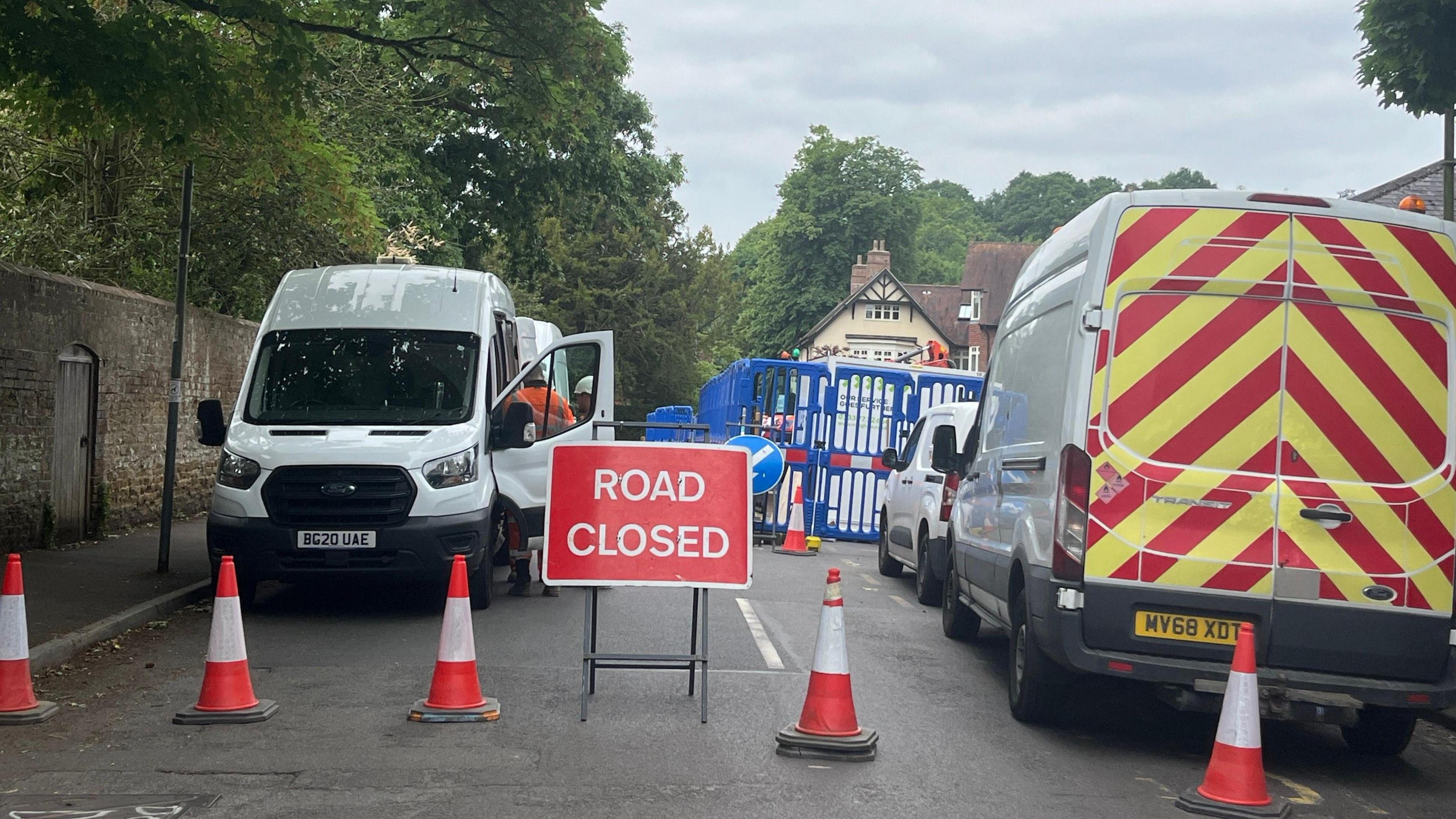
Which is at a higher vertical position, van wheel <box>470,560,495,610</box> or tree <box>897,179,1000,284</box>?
tree <box>897,179,1000,284</box>

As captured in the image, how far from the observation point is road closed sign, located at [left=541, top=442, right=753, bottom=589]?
7496 mm

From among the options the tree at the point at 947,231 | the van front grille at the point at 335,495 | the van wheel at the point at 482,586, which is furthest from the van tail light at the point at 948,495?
the tree at the point at 947,231

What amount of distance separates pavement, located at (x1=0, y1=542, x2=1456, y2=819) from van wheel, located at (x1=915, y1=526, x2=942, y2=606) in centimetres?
256

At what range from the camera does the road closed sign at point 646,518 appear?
7496 millimetres

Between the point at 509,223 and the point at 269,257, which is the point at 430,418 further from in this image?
the point at 509,223

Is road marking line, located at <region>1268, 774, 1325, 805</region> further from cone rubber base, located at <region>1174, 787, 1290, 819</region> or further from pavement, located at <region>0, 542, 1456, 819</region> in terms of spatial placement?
cone rubber base, located at <region>1174, 787, 1290, 819</region>

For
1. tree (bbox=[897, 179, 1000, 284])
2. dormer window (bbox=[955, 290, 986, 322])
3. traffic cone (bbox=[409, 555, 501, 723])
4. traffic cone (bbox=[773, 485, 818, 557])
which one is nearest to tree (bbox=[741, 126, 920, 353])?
dormer window (bbox=[955, 290, 986, 322])

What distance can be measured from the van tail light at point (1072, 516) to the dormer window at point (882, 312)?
74865 mm

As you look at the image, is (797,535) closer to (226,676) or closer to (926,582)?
(926,582)

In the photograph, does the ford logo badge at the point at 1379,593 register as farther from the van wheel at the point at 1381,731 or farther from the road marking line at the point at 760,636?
the road marking line at the point at 760,636

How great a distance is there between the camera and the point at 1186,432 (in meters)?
6.97

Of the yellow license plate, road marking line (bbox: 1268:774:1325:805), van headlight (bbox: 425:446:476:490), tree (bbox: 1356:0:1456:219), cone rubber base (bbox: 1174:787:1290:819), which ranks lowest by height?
road marking line (bbox: 1268:774:1325:805)

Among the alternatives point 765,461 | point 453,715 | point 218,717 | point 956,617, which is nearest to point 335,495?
point 218,717

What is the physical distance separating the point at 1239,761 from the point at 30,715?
18.8 feet
